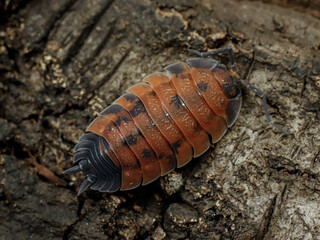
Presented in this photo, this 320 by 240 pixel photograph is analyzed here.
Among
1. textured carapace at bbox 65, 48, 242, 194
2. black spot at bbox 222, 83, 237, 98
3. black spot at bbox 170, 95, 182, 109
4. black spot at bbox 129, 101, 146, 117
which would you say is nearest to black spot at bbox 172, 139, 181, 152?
textured carapace at bbox 65, 48, 242, 194

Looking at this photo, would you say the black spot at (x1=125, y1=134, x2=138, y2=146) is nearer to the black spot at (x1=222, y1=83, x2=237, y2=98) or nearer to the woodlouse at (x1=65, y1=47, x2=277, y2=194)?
the woodlouse at (x1=65, y1=47, x2=277, y2=194)

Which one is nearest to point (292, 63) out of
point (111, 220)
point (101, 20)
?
point (101, 20)

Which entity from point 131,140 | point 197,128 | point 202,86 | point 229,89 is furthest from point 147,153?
point 229,89

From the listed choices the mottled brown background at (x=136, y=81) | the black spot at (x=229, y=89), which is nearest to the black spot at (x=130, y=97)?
the mottled brown background at (x=136, y=81)

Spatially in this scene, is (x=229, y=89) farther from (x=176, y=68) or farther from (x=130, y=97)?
(x=130, y=97)

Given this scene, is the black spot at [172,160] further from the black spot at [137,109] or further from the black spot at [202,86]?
the black spot at [202,86]

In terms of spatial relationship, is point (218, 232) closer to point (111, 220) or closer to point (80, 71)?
point (111, 220)

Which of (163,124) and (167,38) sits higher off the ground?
(167,38)
